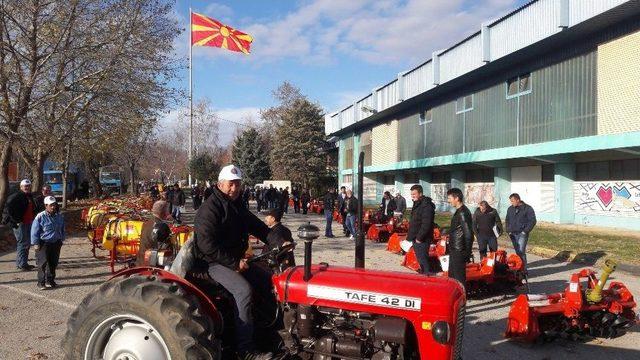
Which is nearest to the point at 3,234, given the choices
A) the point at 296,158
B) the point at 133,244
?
the point at 133,244

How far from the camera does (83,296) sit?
809 centimetres

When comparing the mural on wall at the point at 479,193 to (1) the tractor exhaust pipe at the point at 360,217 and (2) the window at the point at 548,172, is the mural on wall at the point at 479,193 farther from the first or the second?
(1) the tractor exhaust pipe at the point at 360,217

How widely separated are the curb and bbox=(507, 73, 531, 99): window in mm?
11441

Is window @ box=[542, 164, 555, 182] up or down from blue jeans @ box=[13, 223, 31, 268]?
up

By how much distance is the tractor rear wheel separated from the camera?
143 inches

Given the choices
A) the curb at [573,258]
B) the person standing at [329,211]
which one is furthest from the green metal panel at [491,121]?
the curb at [573,258]

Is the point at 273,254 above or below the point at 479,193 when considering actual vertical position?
below

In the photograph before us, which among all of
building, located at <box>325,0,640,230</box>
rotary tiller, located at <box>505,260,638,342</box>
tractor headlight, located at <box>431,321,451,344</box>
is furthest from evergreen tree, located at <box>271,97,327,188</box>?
tractor headlight, located at <box>431,321,451,344</box>

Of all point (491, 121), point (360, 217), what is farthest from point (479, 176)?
point (360, 217)

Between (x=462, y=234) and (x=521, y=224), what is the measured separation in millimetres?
3441

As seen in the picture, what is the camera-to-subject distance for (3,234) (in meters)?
14.2

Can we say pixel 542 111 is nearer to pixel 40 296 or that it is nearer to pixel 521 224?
pixel 521 224

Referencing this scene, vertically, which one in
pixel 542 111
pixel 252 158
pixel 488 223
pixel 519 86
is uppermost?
pixel 519 86

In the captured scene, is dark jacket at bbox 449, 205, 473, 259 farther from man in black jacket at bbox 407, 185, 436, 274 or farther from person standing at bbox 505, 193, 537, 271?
person standing at bbox 505, 193, 537, 271
